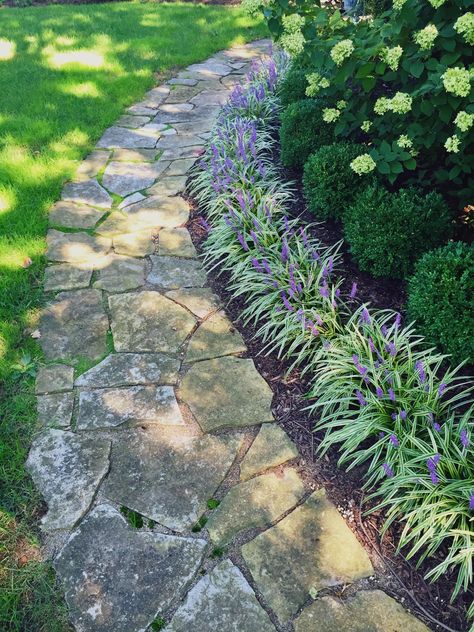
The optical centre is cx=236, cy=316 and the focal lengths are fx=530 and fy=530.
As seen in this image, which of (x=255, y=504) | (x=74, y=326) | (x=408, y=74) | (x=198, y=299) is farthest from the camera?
(x=198, y=299)

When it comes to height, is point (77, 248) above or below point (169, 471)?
above

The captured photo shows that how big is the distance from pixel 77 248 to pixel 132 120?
2403mm

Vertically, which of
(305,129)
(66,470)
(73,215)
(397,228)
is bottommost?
(66,470)

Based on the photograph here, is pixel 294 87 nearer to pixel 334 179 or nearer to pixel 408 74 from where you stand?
pixel 334 179

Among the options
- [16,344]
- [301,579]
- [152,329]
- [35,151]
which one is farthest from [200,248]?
[301,579]

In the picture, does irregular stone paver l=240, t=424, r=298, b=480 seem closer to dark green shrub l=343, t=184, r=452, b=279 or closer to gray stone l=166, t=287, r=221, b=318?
gray stone l=166, t=287, r=221, b=318

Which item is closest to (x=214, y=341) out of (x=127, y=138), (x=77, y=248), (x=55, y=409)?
(x=55, y=409)

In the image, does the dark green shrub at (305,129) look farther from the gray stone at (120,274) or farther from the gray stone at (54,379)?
the gray stone at (54,379)

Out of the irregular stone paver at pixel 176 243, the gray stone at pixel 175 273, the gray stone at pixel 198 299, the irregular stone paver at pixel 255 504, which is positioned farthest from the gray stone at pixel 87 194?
the irregular stone paver at pixel 255 504

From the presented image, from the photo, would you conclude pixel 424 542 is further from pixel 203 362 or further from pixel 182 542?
pixel 203 362

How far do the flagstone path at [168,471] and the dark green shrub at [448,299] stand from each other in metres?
0.86

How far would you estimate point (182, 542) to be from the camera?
2.10 metres

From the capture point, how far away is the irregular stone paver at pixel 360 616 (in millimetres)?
1845

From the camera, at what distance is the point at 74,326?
314cm
